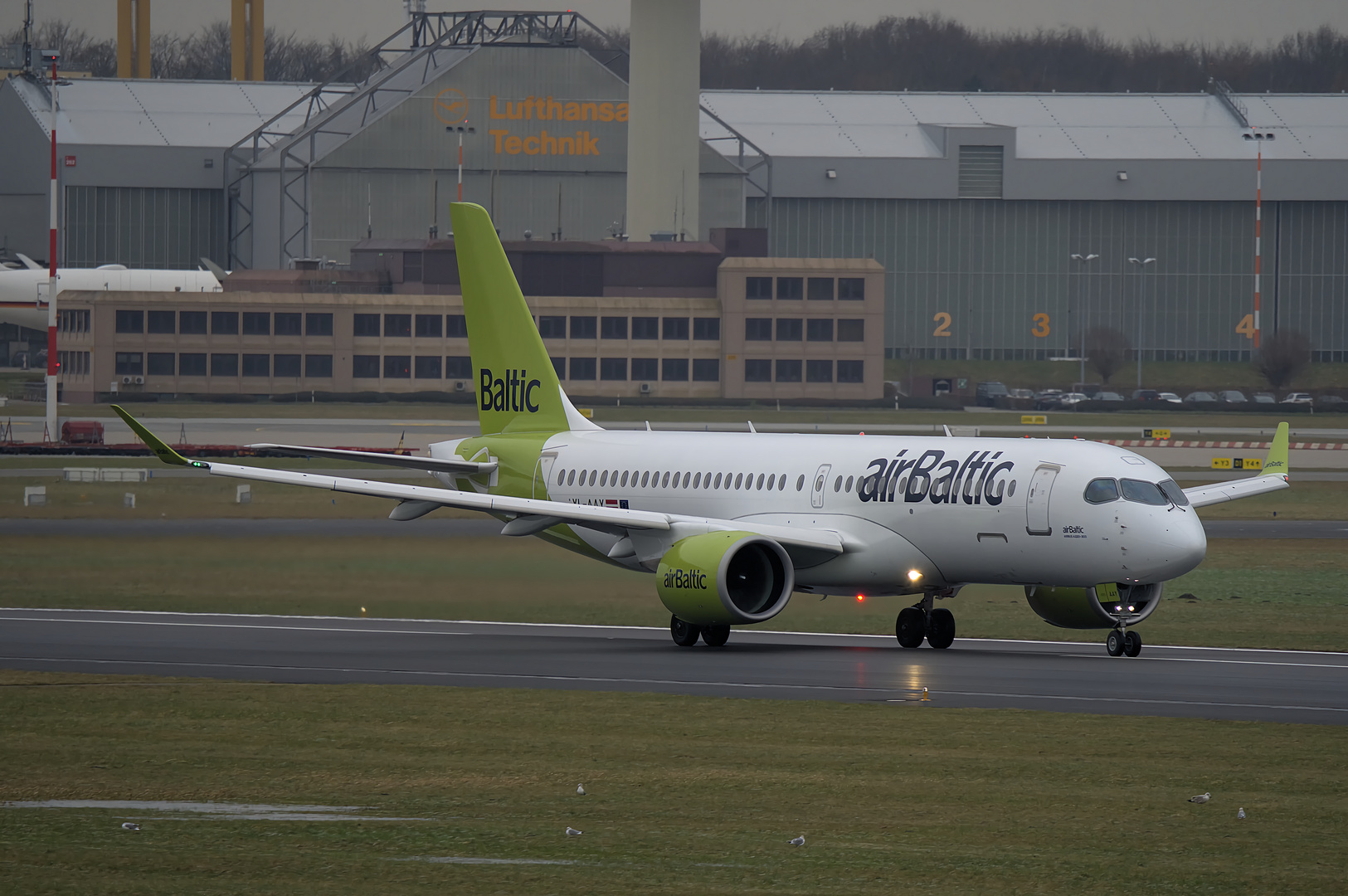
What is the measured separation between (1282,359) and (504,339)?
118m

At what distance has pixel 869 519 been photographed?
36031 mm

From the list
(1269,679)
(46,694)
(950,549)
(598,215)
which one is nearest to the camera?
(46,694)

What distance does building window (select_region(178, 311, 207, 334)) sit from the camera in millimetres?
131250

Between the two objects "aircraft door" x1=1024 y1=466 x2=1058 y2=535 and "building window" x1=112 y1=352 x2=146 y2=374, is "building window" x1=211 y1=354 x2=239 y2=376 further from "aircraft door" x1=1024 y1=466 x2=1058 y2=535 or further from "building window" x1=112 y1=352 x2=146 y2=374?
"aircraft door" x1=1024 y1=466 x2=1058 y2=535

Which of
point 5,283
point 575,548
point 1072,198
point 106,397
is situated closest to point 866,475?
point 575,548

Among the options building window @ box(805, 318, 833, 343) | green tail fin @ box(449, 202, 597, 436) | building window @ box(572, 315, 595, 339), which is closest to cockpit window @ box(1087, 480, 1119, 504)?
green tail fin @ box(449, 202, 597, 436)

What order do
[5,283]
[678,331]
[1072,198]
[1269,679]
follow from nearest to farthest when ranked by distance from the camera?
[1269,679] → [678,331] → [5,283] → [1072,198]

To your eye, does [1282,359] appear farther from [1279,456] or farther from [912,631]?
[912,631]

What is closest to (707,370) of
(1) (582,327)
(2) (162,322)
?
(1) (582,327)

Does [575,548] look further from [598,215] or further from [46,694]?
[598,215]

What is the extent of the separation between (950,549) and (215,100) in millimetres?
157110

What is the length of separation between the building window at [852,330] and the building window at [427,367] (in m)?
29.8

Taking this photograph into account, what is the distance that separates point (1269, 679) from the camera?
31.0 meters

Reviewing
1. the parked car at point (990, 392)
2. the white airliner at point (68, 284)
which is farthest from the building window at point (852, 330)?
the white airliner at point (68, 284)
